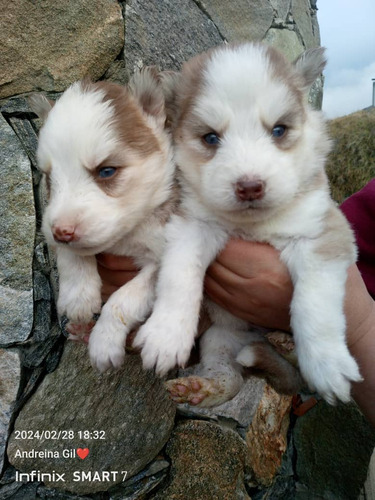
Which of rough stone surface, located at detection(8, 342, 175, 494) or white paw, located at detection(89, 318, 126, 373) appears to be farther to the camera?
rough stone surface, located at detection(8, 342, 175, 494)

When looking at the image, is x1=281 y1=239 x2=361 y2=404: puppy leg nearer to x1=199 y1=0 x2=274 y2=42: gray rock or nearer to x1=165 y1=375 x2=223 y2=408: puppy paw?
x1=165 y1=375 x2=223 y2=408: puppy paw

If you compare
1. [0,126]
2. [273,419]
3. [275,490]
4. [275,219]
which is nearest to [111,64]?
[0,126]

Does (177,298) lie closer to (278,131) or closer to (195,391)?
(195,391)

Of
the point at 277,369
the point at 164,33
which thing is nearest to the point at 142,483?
the point at 277,369

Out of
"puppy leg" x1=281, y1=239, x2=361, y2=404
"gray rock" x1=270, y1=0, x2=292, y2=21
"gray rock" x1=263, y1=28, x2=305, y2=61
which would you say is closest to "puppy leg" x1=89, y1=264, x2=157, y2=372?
"puppy leg" x1=281, y1=239, x2=361, y2=404

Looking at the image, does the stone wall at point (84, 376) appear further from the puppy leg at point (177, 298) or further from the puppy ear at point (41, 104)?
the puppy leg at point (177, 298)

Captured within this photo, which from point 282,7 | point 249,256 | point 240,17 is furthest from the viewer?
point 282,7
